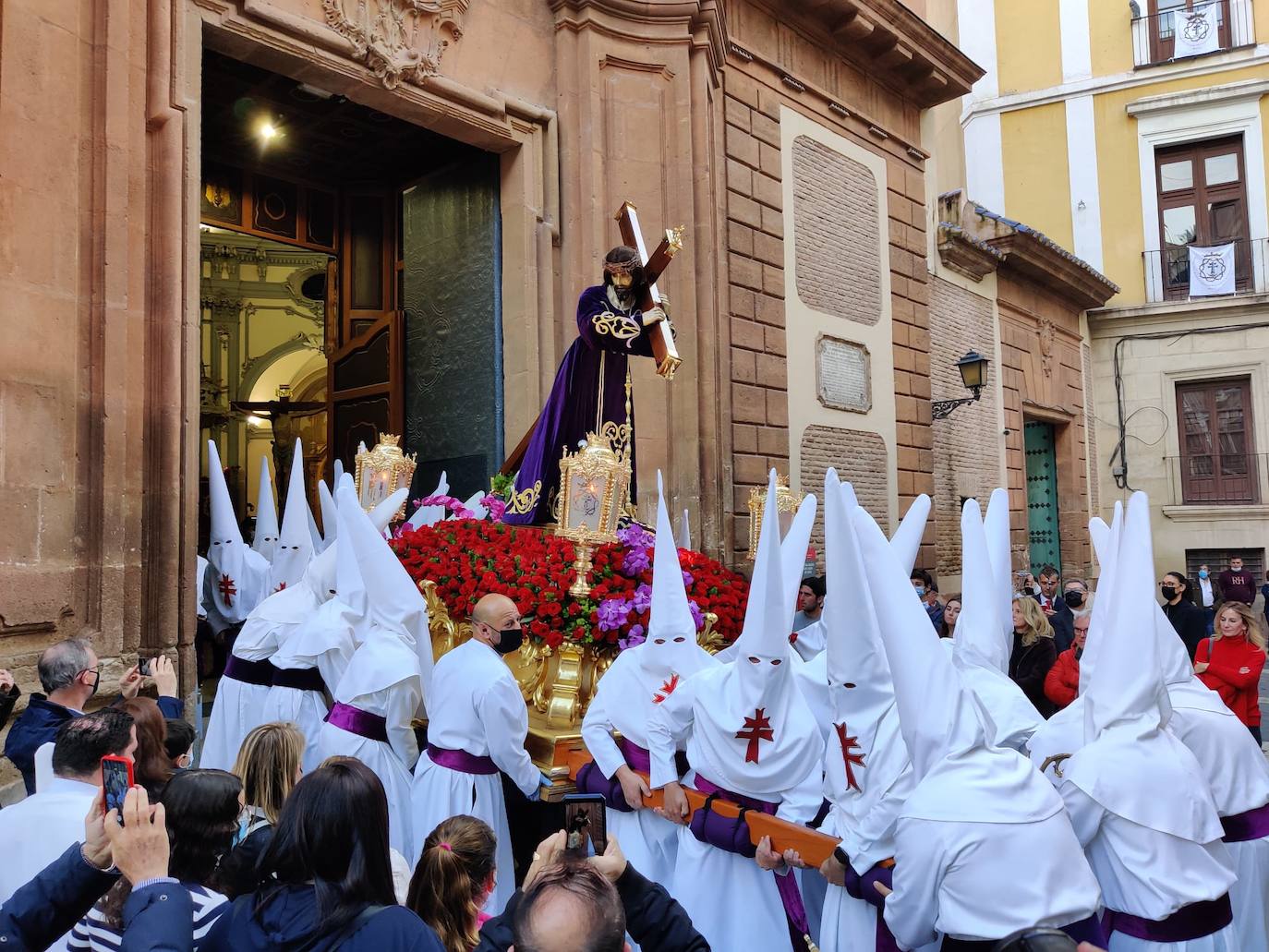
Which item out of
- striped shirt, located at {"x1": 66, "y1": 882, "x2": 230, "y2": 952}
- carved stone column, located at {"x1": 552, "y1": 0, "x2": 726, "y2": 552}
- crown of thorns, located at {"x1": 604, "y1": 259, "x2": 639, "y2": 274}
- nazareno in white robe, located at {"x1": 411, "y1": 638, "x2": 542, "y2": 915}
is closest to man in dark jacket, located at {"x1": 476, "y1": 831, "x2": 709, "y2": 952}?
striped shirt, located at {"x1": 66, "y1": 882, "x2": 230, "y2": 952}

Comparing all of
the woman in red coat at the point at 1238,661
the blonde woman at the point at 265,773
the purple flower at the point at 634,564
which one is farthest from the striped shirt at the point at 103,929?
the woman in red coat at the point at 1238,661

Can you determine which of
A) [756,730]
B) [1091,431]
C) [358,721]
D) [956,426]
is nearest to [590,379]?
[358,721]

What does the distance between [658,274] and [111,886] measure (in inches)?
219

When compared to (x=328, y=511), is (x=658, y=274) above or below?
above

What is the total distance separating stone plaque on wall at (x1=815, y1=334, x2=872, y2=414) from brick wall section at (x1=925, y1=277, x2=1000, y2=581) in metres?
2.49

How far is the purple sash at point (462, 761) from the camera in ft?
14.7

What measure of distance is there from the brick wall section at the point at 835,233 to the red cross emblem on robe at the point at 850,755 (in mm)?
9292

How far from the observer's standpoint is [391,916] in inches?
75.4

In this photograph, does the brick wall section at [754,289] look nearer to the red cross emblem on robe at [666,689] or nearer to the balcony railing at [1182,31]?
the red cross emblem on robe at [666,689]

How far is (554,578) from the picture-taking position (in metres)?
5.64

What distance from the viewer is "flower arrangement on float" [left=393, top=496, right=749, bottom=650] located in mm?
5543

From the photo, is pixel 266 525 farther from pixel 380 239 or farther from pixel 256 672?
pixel 380 239

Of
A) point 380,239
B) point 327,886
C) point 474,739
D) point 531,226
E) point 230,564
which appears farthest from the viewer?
point 380,239

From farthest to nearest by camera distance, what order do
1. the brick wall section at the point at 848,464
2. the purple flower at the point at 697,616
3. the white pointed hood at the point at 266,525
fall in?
the brick wall section at the point at 848,464, the white pointed hood at the point at 266,525, the purple flower at the point at 697,616
